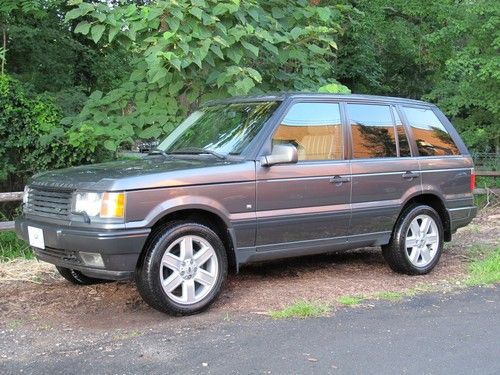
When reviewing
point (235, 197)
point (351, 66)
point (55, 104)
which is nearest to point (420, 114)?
point (235, 197)

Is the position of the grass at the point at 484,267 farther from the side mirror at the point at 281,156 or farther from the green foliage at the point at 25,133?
the green foliage at the point at 25,133

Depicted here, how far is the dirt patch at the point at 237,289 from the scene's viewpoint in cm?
508

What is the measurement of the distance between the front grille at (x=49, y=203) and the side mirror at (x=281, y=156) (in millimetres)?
1669

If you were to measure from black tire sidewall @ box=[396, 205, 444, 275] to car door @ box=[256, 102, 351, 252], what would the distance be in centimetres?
81

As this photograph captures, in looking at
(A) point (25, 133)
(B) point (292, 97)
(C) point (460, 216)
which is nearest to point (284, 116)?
(B) point (292, 97)

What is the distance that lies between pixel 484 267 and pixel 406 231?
3.62ft

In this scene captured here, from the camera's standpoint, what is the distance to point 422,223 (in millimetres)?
6746

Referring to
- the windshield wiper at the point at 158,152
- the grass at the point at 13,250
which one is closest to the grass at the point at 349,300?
the windshield wiper at the point at 158,152

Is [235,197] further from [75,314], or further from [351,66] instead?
[351,66]

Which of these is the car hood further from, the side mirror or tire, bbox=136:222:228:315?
tire, bbox=136:222:228:315

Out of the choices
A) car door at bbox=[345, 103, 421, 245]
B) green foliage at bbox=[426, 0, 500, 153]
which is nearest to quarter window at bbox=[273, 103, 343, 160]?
car door at bbox=[345, 103, 421, 245]

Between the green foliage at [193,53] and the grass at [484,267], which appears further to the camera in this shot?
the green foliage at [193,53]

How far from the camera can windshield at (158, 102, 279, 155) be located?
566 centimetres

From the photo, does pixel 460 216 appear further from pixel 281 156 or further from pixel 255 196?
pixel 255 196
